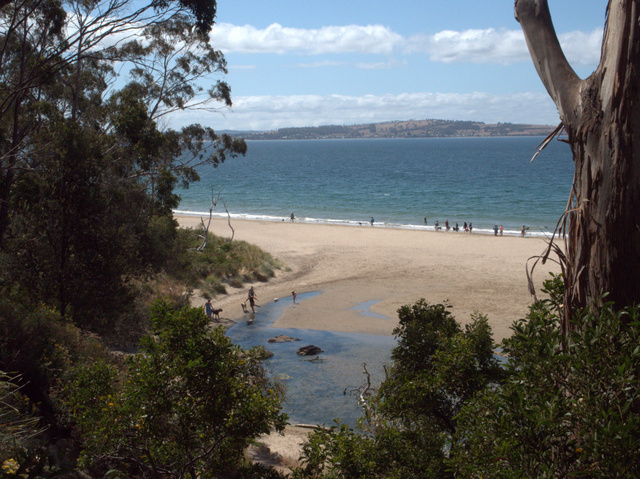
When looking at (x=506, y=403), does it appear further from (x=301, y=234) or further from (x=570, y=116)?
(x=301, y=234)

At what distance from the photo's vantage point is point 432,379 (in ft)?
18.4

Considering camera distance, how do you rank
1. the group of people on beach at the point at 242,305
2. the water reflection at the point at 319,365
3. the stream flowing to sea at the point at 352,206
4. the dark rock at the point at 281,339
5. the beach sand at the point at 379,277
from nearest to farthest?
the water reflection at the point at 319,365 → the stream flowing to sea at the point at 352,206 → the dark rock at the point at 281,339 → the group of people on beach at the point at 242,305 → the beach sand at the point at 379,277

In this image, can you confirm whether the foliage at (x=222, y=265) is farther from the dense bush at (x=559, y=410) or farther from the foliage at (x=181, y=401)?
the dense bush at (x=559, y=410)

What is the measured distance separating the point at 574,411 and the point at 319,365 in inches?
563

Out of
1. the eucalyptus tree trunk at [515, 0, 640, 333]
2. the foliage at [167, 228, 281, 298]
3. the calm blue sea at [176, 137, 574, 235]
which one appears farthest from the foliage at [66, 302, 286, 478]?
the calm blue sea at [176, 137, 574, 235]

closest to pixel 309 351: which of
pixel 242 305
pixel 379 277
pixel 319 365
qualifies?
pixel 319 365

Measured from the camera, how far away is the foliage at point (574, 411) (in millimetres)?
2668

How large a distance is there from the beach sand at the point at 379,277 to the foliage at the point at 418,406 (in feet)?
16.5

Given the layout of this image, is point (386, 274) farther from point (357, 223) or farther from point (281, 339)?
point (357, 223)

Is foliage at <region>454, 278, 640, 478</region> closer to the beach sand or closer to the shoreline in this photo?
the beach sand

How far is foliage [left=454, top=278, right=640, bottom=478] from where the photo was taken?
267 centimetres

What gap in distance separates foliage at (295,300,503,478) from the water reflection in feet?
17.6

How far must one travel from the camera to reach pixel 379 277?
2808 cm

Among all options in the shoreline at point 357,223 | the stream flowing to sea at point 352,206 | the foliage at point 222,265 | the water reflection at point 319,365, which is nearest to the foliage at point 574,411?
the stream flowing to sea at point 352,206
